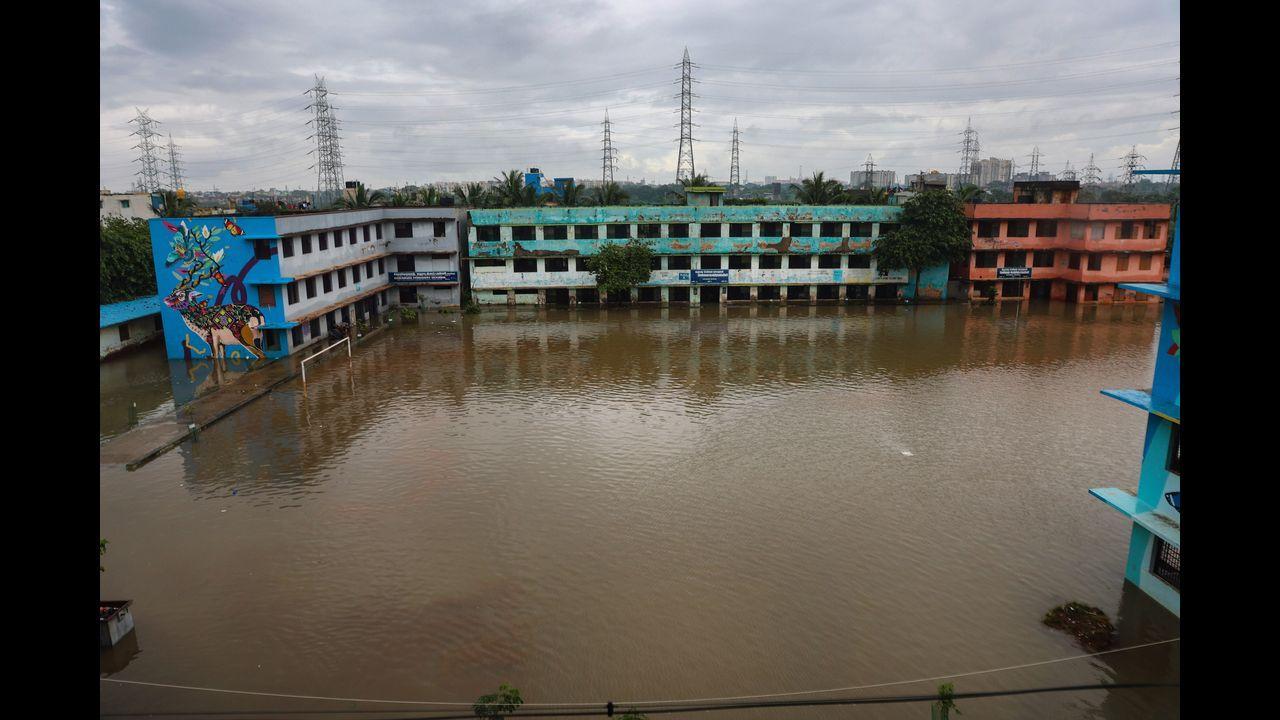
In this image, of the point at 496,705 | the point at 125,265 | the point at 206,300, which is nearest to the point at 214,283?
the point at 206,300

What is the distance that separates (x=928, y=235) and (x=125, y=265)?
42.2 meters

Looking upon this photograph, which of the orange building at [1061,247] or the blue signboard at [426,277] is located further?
the blue signboard at [426,277]

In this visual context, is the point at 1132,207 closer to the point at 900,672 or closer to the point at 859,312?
the point at 859,312

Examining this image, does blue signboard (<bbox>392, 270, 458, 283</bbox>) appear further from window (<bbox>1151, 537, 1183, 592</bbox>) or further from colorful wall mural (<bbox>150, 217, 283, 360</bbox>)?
window (<bbox>1151, 537, 1183, 592</bbox>)

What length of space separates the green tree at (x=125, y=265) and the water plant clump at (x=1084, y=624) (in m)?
39.2

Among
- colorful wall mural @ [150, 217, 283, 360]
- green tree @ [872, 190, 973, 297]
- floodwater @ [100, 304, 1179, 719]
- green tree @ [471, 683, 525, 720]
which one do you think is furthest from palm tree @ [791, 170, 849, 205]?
green tree @ [471, 683, 525, 720]

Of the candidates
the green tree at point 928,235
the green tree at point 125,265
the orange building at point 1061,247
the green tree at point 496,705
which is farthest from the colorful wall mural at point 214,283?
the orange building at point 1061,247

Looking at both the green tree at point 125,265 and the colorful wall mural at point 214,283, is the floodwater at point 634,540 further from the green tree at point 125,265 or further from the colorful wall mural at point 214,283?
the green tree at point 125,265

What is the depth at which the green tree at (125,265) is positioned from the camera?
35438mm

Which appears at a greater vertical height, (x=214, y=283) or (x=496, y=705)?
(x=214, y=283)

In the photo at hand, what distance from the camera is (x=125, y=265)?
3609cm

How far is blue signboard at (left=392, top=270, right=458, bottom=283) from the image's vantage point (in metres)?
43.6

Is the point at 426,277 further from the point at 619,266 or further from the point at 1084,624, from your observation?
the point at 1084,624

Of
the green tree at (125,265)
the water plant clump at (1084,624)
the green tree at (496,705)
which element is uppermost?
the green tree at (125,265)
